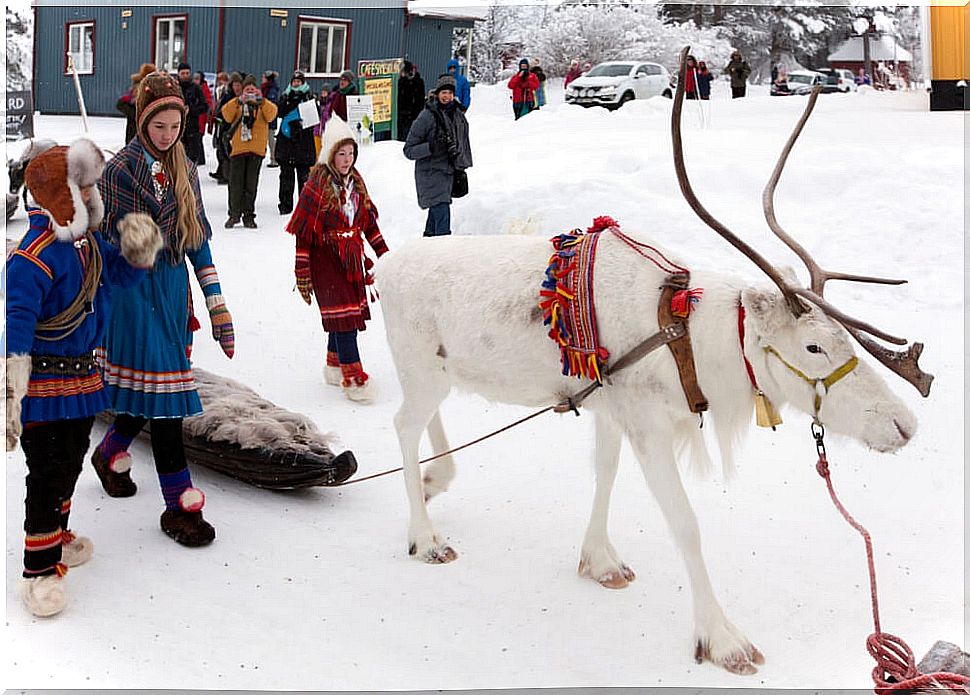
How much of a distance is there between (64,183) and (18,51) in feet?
5.37

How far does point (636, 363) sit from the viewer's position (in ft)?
8.50

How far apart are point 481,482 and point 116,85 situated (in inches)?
130

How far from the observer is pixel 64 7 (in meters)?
4.67

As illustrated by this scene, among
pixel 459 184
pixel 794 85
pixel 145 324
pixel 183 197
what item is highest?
pixel 794 85

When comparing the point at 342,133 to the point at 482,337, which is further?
the point at 342,133

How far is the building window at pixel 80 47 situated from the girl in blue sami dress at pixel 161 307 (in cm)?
239

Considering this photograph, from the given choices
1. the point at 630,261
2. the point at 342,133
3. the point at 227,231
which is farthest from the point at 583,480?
the point at 227,231

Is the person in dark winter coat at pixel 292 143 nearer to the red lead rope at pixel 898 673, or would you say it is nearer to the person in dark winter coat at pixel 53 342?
the person in dark winter coat at pixel 53 342

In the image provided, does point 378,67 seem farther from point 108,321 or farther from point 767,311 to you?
point 767,311

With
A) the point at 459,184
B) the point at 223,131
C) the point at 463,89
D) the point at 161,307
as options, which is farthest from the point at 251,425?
the point at 463,89

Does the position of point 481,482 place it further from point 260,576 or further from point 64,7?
point 64,7

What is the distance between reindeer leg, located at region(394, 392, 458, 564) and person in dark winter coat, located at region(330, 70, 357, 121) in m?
3.84

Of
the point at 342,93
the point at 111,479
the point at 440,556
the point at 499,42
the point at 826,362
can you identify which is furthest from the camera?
the point at 499,42

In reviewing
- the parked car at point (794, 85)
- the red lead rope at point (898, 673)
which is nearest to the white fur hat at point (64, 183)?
the red lead rope at point (898, 673)
